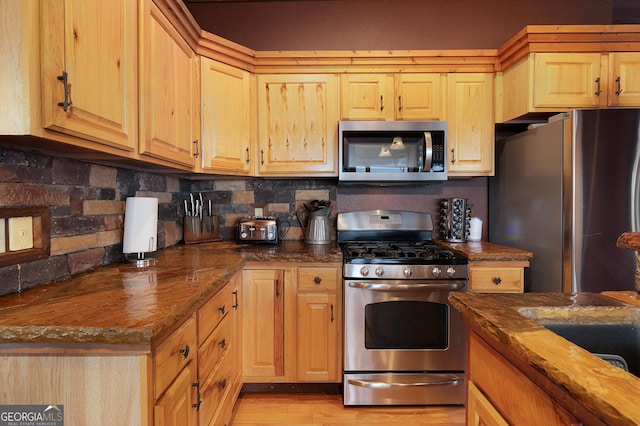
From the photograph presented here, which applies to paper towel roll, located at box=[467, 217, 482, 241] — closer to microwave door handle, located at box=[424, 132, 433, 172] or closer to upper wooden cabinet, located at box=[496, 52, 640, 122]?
microwave door handle, located at box=[424, 132, 433, 172]

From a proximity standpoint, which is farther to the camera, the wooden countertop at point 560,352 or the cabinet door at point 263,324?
the cabinet door at point 263,324

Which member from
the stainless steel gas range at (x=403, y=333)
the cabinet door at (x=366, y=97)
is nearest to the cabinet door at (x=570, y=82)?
the cabinet door at (x=366, y=97)

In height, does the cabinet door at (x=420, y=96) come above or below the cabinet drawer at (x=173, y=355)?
above

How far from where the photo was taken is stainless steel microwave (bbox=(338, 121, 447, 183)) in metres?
2.26

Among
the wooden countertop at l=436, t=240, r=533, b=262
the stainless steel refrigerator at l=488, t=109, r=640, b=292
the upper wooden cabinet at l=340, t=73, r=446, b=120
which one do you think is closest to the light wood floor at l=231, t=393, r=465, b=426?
the wooden countertop at l=436, t=240, r=533, b=262

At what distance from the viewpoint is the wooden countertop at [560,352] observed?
493 millimetres

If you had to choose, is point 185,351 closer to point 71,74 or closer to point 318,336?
point 71,74

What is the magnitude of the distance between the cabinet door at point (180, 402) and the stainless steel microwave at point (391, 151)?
1522mm

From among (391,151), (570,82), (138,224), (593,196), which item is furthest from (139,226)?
(570,82)

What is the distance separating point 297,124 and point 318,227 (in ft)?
2.48

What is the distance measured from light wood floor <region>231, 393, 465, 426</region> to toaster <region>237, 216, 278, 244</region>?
1023 mm

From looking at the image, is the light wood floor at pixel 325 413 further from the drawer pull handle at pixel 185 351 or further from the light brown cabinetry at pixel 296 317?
the drawer pull handle at pixel 185 351

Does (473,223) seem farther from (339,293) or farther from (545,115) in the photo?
(339,293)

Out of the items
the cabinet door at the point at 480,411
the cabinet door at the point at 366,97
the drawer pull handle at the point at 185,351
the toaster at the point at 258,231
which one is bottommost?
the cabinet door at the point at 480,411
